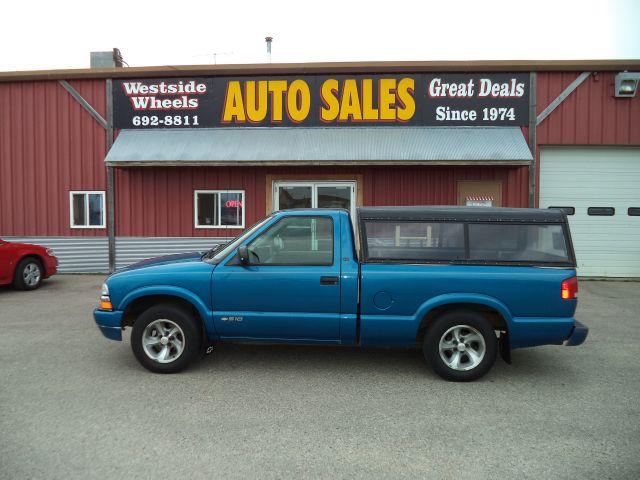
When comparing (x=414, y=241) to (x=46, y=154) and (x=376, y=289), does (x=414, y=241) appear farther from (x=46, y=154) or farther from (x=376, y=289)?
(x=46, y=154)

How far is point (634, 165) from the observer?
1198 cm

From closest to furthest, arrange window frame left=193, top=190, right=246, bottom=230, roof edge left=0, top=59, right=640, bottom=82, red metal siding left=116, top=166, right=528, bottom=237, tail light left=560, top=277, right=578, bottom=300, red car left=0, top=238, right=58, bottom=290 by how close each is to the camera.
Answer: tail light left=560, top=277, right=578, bottom=300 → red car left=0, top=238, right=58, bottom=290 → roof edge left=0, top=59, right=640, bottom=82 → red metal siding left=116, top=166, right=528, bottom=237 → window frame left=193, top=190, right=246, bottom=230

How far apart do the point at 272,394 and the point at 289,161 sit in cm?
772

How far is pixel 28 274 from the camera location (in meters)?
10.0

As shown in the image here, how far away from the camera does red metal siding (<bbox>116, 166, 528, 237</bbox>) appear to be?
39.1 feet

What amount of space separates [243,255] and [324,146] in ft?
24.2

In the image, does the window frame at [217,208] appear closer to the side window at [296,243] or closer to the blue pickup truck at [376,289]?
the blue pickup truck at [376,289]

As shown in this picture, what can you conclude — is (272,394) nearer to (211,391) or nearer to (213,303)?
(211,391)

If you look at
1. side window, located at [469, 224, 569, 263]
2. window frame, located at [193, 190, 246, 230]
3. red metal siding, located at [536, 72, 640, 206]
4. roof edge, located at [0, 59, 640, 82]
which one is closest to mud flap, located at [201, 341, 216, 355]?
side window, located at [469, 224, 569, 263]

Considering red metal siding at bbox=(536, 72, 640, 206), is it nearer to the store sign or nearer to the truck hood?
the store sign

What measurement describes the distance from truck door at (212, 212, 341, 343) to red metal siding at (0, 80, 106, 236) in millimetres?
9542

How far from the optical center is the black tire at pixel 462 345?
15.0 feet

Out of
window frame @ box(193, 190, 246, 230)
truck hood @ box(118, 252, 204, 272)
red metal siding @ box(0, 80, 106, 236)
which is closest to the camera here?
truck hood @ box(118, 252, 204, 272)

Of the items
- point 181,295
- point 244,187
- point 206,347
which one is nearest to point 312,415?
point 206,347
